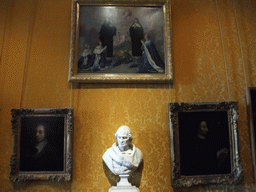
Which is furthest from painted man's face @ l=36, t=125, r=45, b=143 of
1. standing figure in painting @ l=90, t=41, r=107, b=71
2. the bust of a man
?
standing figure in painting @ l=90, t=41, r=107, b=71

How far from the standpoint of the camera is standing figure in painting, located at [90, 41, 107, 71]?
13.2 ft

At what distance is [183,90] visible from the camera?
4074 millimetres

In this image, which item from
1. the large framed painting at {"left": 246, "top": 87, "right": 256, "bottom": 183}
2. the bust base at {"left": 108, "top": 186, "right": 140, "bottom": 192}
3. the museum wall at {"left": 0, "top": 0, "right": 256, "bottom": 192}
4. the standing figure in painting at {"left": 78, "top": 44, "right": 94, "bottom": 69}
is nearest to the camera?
the bust base at {"left": 108, "top": 186, "right": 140, "bottom": 192}

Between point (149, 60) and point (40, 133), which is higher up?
point (149, 60)

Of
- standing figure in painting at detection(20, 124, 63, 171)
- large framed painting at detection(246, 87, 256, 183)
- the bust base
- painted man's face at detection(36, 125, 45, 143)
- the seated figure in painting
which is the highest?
the seated figure in painting

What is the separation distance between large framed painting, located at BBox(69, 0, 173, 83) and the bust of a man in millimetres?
979

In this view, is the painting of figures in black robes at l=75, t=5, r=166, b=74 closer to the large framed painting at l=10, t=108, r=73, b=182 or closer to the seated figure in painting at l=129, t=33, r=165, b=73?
the seated figure in painting at l=129, t=33, r=165, b=73

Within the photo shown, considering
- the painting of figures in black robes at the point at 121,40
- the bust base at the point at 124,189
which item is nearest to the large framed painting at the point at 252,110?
the painting of figures in black robes at the point at 121,40

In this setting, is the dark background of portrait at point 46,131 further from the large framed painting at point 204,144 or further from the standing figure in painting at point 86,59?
the large framed painting at point 204,144

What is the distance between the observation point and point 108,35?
13.6 ft

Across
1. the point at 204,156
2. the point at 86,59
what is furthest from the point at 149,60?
the point at 204,156

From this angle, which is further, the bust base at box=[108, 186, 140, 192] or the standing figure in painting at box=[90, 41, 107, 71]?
the standing figure in painting at box=[90, 41, 107, 71]

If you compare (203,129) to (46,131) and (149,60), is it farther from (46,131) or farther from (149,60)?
(46,131)

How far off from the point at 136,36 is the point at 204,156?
238 cm
